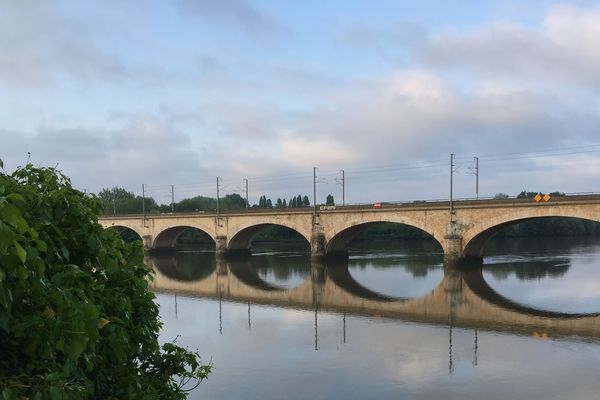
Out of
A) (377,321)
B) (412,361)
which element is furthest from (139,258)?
(377,321)

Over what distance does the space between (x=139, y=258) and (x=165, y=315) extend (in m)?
17.9

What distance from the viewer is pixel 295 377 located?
12531 mm

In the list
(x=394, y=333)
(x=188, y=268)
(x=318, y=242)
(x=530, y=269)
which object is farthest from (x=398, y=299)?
(x=188, y=268)

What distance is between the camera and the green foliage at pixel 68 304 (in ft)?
8.98

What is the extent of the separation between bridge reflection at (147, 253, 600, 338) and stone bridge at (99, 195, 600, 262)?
2651 millimetres

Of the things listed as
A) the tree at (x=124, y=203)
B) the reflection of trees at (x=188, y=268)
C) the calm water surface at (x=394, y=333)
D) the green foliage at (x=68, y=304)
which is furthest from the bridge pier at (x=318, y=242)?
the tree at (x=124, y=203)

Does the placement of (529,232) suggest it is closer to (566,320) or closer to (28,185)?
(566,320)

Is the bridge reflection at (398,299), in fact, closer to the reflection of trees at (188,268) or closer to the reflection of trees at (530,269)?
the reflection of trees at (188,268)

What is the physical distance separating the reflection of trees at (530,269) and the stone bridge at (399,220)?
2.16m

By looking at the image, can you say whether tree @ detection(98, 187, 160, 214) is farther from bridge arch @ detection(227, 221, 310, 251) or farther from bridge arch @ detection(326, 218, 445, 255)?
bridge arch @ detection(326, 218, 445, 255)

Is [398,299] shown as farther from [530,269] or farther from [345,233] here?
[345,233]

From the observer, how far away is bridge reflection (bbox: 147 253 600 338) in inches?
753

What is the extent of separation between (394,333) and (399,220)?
23.4m

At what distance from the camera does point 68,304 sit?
287 centimetres
